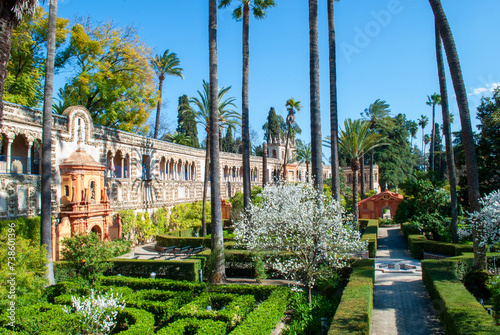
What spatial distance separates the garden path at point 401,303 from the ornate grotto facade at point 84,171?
13440 millimetres

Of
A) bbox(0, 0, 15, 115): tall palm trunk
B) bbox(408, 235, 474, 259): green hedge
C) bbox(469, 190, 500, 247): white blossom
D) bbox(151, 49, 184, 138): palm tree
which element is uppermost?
bbox(151, 49, 184, 138): palm tree

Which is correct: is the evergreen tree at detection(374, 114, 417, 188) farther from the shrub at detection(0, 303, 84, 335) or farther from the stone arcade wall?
the shrub at detection(0, 303, 84, 335)

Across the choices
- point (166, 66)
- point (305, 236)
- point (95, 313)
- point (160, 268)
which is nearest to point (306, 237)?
point (305, 236)

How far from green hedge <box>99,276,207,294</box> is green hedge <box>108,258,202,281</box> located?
1.42 metres

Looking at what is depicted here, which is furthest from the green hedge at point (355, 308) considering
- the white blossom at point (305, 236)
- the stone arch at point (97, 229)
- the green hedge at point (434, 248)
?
the stone arch at point (97, 229)

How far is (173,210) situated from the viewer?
30953 mm

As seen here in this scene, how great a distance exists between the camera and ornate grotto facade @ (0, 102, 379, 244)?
1758 centimetres

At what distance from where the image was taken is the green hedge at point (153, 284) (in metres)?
14.1

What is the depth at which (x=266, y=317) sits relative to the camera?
1038 cm

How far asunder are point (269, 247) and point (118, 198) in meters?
15.4

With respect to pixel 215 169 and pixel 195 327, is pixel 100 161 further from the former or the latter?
pixel 195 327

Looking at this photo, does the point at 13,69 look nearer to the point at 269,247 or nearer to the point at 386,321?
the point at 269,247

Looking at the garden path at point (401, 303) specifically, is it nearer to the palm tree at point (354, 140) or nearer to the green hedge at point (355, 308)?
the green hedge at point (355, 308)

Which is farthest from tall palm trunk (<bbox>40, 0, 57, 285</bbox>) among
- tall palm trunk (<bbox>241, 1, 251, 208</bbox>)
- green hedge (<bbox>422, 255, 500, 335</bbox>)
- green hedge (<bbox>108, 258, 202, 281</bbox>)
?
green hedge (<bbox>422, 255, 500, 335</bbox>)
